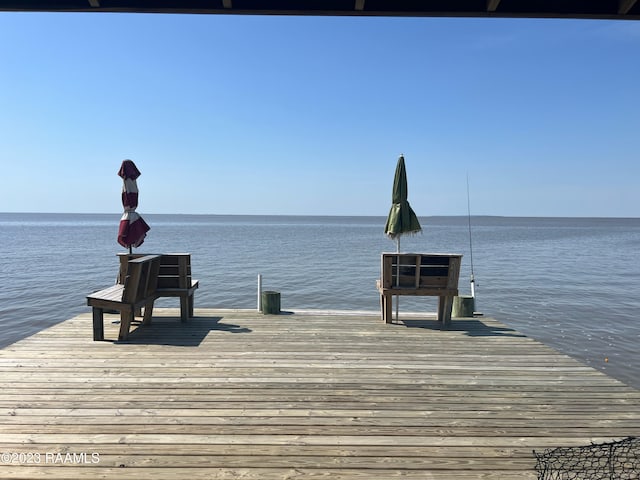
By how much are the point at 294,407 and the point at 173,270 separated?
16.2 ft

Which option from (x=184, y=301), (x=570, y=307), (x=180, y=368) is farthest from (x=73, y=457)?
(x=570, y=307)

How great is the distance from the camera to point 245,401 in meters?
4.46

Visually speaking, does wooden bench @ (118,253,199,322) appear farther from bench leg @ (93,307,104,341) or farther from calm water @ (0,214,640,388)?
calm water @ (0,214,640,388)

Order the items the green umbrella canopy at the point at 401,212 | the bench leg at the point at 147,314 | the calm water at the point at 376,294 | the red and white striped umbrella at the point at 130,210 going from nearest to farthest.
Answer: the bench leg at the point at 147,314 < the red and white striped umbrella at the point at 130,210 < the green umbrella canopy at the point at 401,212 < the calm water at the point at 376,294

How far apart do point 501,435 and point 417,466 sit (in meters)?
0.99

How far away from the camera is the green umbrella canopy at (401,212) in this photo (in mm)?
8492

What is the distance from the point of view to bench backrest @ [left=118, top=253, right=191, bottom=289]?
8250 mm

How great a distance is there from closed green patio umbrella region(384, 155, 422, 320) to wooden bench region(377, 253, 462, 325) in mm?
414

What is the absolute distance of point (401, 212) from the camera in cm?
855

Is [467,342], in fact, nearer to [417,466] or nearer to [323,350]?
[323,350]

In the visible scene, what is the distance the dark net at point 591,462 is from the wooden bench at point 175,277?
255 inches

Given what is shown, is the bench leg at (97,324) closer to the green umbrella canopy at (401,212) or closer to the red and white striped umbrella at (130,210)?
the red and white striped umbrella at (130,210)

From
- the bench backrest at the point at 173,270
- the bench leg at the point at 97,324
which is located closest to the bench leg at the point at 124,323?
the bench leg at the point at 97,324

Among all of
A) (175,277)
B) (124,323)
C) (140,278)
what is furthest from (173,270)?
(124,323)
